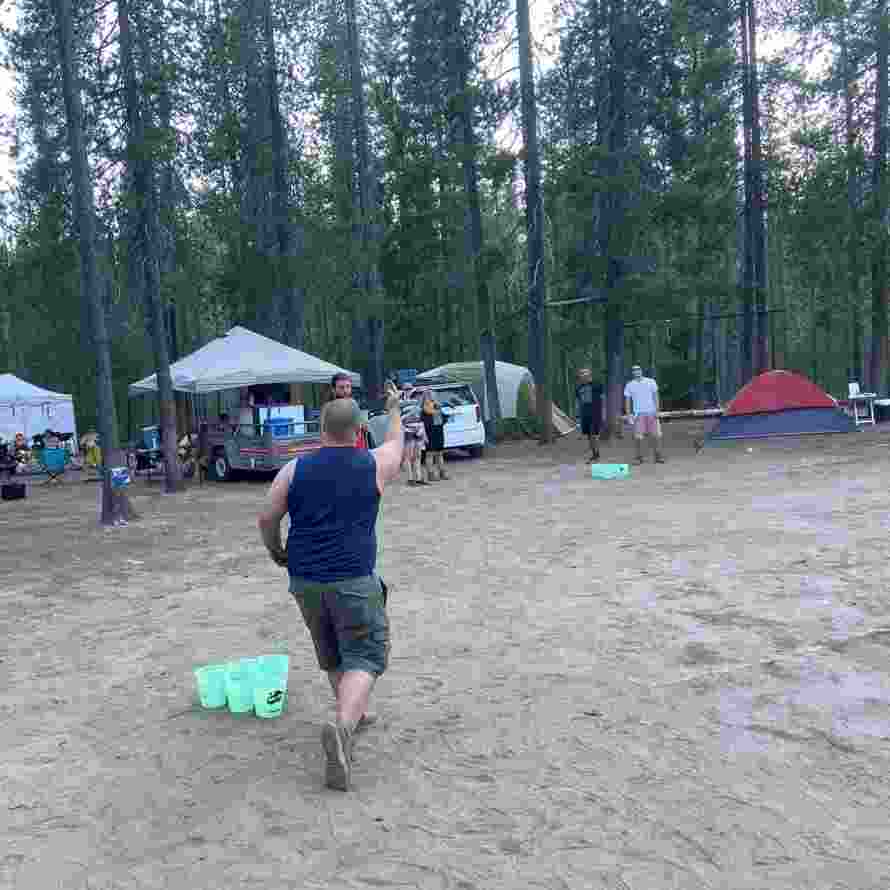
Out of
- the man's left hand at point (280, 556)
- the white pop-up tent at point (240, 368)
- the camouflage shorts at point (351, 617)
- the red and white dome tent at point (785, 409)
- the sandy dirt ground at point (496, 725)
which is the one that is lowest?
the sandy dirt ground at point (496, 725)

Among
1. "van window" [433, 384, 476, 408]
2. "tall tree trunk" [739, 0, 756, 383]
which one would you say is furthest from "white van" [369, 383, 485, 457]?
"tall tree trunk" [739, 0, 756, 383]

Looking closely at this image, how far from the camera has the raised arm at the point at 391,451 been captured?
404cm

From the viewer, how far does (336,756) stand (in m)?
3.64

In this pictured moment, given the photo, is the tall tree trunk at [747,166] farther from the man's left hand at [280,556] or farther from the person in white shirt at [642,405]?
the man's left hand at [280,556]

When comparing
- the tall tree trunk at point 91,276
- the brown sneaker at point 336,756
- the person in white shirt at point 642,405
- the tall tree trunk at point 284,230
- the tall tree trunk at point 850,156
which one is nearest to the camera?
the brown sneaker at point 336,756

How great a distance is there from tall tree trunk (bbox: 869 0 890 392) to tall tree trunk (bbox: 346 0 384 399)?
11157mm

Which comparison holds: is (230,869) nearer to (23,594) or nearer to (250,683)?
(250,683)

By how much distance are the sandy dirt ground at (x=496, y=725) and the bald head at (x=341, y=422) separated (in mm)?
1417

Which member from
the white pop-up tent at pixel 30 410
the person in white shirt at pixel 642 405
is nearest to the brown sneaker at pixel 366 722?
the person in white shirt at pixel 642 405

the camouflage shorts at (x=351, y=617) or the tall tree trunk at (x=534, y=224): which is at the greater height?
the tall tree trunk at (x=534, y=224)

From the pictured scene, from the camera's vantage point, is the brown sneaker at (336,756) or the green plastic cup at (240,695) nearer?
the brown sneaker at (336,756)

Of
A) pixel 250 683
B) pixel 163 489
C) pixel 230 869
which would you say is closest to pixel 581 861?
pixel 230 869

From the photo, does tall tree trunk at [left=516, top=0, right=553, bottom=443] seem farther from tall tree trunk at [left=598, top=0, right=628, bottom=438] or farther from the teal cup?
the teal cup

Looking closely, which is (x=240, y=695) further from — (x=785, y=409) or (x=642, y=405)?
(x=785, y=409)
